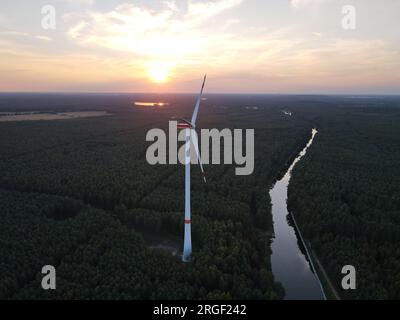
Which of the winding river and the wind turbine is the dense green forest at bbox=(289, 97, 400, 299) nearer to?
the winding river

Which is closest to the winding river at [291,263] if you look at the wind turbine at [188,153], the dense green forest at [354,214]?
the dense green forest at [354,214]

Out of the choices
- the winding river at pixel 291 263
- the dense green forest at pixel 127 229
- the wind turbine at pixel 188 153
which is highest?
the wind turbine at pixel 188 153

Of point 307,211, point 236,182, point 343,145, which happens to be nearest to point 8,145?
point 236,182

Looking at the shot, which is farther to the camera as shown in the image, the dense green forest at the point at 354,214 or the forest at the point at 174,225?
the dense green forest at the point at 354,214

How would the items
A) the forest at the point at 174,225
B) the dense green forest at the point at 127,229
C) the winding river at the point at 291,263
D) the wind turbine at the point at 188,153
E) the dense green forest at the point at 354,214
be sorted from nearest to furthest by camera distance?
1. the wind turbine at the point at 188,153
2. the dense green forest at the point at 127,229
3. the forest at the point at 174,225
4. the dense green forest at the point at 354,214
5. the winding river at the point at 291,263

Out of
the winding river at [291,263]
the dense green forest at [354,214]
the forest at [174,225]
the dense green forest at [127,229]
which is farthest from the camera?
the winding river at [291,263]

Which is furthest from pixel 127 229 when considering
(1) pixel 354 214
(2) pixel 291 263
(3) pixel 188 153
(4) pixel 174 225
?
(1) pixel 354 214

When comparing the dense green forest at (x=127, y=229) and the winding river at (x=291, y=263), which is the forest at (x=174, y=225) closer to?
the dense green forest at (x=127, y=229)

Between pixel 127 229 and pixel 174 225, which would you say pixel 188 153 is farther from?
pixel 174 225
